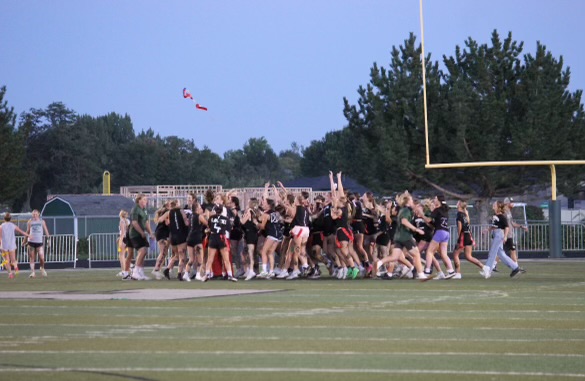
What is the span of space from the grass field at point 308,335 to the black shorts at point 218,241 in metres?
3.10

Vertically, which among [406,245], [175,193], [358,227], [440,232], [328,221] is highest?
[175,193]

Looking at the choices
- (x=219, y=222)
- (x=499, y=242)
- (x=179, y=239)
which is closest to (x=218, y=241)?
(x=219, y=222)

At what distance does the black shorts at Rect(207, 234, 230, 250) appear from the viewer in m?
23.9

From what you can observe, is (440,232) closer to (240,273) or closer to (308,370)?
(240,273)

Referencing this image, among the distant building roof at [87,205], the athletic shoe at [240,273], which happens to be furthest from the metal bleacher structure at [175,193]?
the athletic shoe at [240,273]

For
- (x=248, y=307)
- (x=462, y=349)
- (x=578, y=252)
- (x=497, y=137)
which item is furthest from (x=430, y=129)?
(x=462, y=349)

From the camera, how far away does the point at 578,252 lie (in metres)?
39.3

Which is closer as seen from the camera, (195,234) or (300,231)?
(195,234)

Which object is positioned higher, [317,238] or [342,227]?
[342,227]

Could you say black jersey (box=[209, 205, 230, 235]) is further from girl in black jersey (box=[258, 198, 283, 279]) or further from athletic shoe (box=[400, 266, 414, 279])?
athletic shoe (box=[400, 266, 414, 279])

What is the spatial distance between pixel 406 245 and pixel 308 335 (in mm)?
10761

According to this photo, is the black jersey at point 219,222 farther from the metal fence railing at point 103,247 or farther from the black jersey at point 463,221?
the metal fence railing at point 103,247

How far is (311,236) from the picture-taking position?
1045 inches

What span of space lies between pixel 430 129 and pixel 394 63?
12.8 ft
